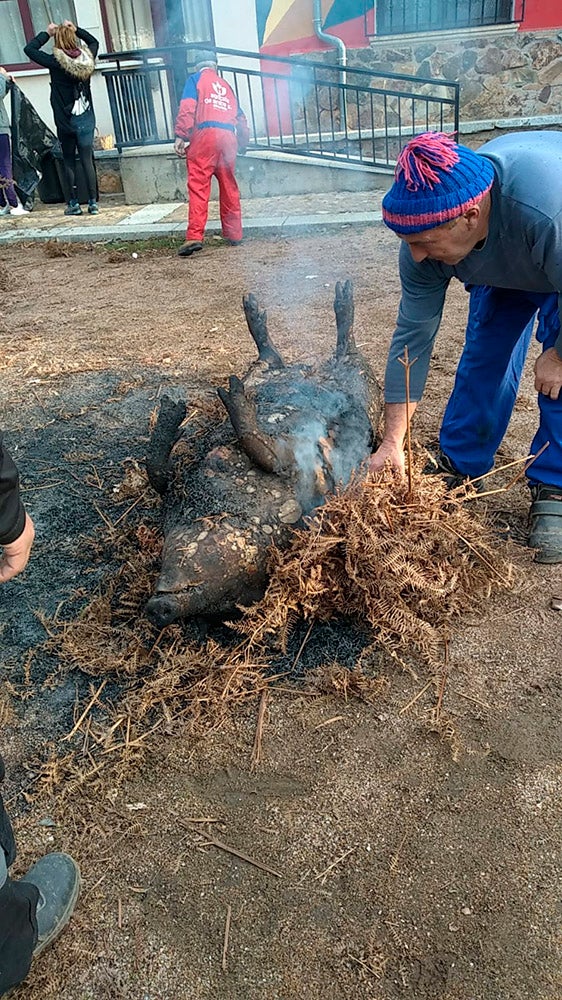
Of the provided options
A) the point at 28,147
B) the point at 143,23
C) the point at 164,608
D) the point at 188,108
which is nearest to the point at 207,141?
the point at 188,108

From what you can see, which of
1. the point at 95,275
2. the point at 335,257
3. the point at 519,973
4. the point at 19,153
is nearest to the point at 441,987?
the point at 519,973

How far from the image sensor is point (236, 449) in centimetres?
270

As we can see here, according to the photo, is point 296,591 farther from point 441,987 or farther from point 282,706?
point 441,987

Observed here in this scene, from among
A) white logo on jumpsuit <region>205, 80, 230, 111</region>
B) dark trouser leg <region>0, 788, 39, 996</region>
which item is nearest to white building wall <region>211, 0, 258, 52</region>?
white logo on jumpsuit <region>205, 80, 230, 111</region>

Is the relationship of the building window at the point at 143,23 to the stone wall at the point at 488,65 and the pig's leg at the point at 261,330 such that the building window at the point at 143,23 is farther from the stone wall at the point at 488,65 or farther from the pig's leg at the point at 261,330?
the pig's leg at the point at 261,330

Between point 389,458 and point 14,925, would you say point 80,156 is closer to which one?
point 389,458

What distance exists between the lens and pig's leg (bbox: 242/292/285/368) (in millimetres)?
3527

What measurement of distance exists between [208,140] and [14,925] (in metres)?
8.00

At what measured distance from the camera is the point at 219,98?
781cm

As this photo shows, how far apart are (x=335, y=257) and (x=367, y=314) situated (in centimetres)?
200

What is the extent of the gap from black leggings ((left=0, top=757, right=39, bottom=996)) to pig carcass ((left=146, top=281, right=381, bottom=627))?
89 centimetres

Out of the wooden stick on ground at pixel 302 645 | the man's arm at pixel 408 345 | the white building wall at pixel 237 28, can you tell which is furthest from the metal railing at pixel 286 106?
the wooden stick on ground at pixel 302 645

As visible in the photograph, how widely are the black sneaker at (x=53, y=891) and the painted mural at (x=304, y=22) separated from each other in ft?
40.0

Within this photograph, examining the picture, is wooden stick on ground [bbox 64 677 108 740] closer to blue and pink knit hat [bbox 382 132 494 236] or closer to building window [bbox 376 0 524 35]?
blue and pink knit hat [bbox 382 132 494 236]
